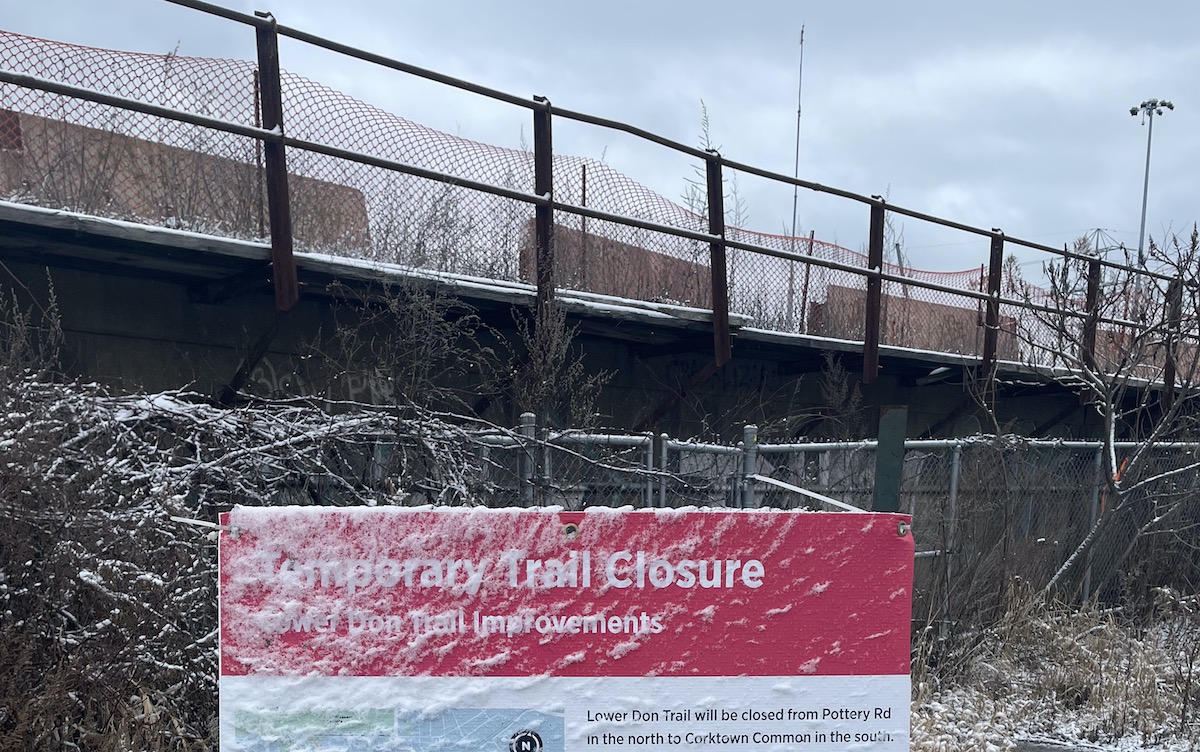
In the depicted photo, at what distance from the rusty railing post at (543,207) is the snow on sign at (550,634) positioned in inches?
199

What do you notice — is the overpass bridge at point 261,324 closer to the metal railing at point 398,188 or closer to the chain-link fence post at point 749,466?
the metal railing at point 398,188

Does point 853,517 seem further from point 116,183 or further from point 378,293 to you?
point 116,183

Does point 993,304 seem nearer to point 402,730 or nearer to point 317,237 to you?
point 317,237

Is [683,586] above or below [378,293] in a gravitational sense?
below

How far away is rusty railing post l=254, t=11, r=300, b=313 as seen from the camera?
22.3ft

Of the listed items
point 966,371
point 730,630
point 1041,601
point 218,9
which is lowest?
point 1041,601

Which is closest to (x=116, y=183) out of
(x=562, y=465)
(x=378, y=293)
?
(x=378, y=293)

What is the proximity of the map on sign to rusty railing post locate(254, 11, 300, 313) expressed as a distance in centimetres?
450

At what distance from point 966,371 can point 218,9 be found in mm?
8568

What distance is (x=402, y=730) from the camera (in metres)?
2.80

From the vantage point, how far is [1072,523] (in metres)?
9.05

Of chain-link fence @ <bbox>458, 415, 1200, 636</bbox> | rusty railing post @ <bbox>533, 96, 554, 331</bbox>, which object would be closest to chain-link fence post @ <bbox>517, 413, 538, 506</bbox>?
chain-link fence @ <bbox>458, 415, 1200, 636</bbox>

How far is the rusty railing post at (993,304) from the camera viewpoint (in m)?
11.7

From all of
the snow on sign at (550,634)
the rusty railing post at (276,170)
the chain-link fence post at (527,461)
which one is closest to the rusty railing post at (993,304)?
the chain-link fence post at (527,461)
